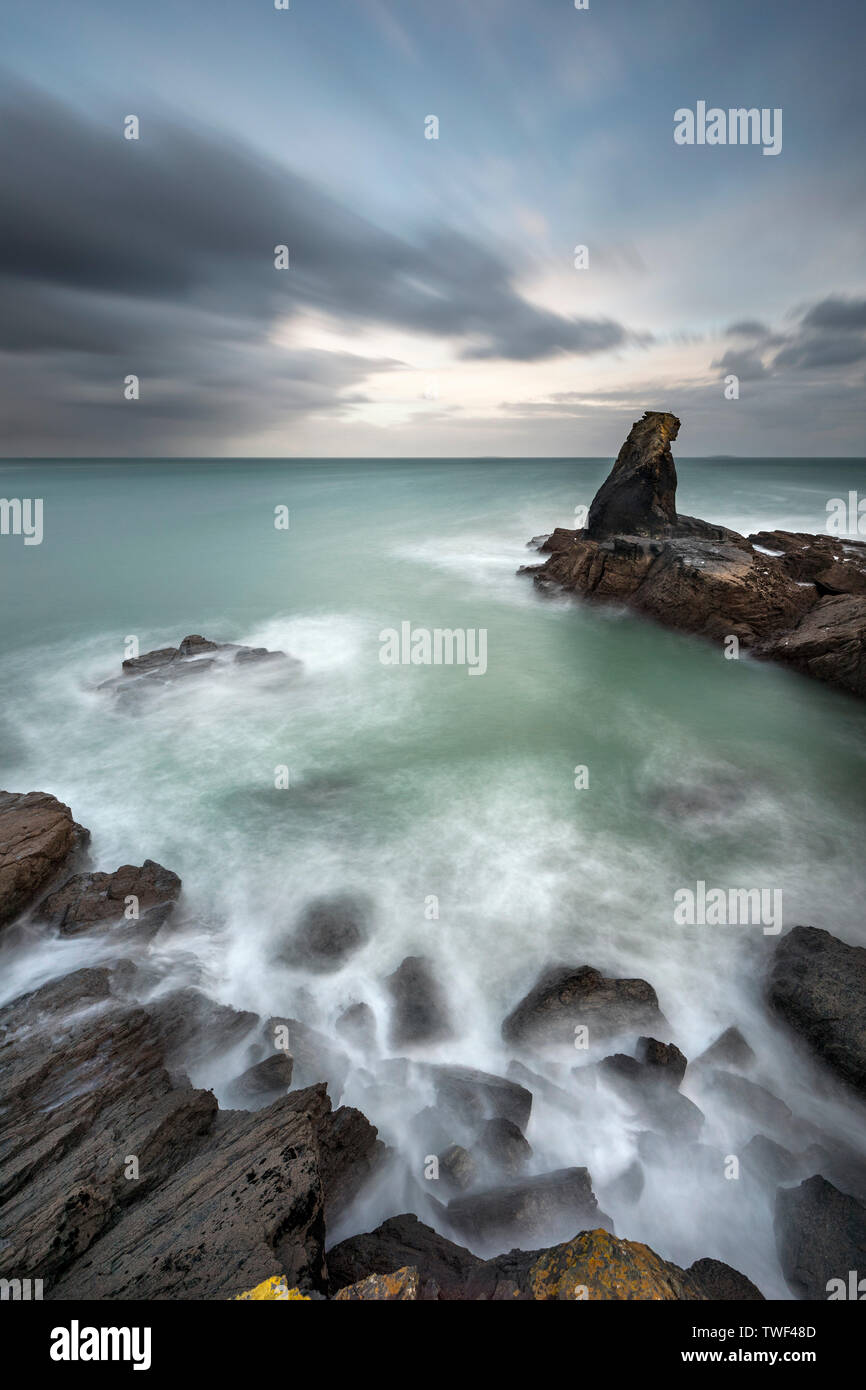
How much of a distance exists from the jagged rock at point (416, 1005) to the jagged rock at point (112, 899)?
12.9ft

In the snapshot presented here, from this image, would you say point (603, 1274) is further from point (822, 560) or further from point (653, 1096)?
point (822, 560)

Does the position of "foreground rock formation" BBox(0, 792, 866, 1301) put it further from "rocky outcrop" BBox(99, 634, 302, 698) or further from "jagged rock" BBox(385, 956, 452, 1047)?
"rocky outcrop" BBox(99, 634, 302, 698)

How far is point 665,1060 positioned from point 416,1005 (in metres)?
3.24

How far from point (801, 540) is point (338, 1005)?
32.9 meters

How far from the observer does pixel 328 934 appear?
9.04m

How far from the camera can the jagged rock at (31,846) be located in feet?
28.5

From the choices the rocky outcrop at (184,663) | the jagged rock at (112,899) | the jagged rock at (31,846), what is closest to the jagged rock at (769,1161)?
the jagged rock at (112,899)

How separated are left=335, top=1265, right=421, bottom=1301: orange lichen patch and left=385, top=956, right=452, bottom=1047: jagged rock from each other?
3.74 m

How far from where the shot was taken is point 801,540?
98.1 ft

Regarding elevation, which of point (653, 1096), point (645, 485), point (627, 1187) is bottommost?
point (627, 1187)

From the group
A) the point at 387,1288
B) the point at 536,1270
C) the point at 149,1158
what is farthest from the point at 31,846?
the point at 536,1270

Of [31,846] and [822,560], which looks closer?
[31,846]
